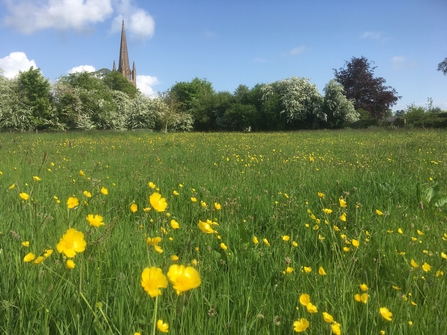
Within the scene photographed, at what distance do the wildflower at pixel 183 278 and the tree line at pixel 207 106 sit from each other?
104 ft

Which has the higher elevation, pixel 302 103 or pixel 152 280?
pixel 302 103

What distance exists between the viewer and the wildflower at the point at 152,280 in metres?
0.80

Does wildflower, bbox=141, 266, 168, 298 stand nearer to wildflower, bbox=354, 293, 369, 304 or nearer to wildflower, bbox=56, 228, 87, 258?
wildflower, bbox=56, 228, 87, 258

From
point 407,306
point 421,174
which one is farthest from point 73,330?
point 421,174

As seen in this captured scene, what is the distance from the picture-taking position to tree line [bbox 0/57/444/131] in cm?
3069

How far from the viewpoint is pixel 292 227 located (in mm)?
2557

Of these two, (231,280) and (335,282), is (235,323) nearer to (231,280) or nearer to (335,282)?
(231,280)

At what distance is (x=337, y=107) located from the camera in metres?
30.7

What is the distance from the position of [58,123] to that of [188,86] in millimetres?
33898

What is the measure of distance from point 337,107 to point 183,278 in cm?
3263

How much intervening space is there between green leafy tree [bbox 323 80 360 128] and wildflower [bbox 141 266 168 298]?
106 feet

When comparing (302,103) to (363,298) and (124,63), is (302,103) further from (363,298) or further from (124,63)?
(124,63)

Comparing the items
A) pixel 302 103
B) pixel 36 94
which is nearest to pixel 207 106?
pixel 302 103

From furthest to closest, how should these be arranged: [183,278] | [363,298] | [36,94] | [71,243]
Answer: [36,94]
[363,298]
[71,243]
[183,278]
